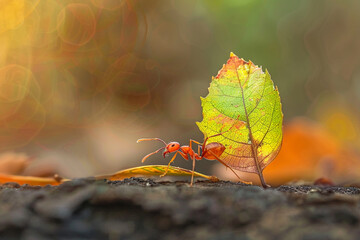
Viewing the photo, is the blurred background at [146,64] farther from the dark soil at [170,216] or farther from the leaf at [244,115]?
the dark soil at [170,216]

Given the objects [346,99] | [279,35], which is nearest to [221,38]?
[279,35]

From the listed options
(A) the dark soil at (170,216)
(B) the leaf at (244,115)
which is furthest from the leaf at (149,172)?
(A) the dark soil at (170,216)

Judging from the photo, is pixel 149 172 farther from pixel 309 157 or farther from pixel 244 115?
pixel 309 157

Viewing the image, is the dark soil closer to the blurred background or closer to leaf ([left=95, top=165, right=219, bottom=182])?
leaf ([left=95, top=165, right=219, bottom=182])

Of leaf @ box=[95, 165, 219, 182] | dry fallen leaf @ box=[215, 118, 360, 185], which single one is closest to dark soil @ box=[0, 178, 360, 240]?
leaf @ box=[95, 165, 219, 182]

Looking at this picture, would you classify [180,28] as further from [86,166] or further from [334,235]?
[334,235]
